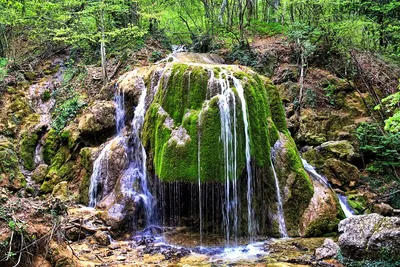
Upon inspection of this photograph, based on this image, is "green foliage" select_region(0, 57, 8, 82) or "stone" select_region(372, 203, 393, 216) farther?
"green foliage" select_region(0, 57, 8, 82)

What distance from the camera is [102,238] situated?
27.7 feet

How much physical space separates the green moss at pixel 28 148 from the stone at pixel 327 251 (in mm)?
11083

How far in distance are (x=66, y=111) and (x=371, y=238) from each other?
12402 mm

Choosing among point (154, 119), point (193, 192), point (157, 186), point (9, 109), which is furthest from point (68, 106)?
point (193, 192)

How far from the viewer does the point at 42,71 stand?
1808 cm

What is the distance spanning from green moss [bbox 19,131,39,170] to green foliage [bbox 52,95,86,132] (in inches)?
37.5

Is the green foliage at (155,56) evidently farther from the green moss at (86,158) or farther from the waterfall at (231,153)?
the waterfall at (231,153)

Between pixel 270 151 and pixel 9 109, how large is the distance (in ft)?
39.2

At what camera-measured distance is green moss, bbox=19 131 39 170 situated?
43.6 feet

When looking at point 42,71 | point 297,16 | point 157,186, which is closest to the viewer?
point 157,186

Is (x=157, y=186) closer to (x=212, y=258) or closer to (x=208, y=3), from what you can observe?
(x=212, y=258)

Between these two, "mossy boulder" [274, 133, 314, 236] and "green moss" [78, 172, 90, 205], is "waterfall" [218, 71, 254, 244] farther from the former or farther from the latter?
"green moss" [78, 172, 90, 205]

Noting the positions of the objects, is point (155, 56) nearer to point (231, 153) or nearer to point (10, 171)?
point (10, 171)

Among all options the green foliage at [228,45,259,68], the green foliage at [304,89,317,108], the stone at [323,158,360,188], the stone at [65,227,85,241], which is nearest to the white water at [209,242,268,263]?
the stone at [65,227,85,241]
